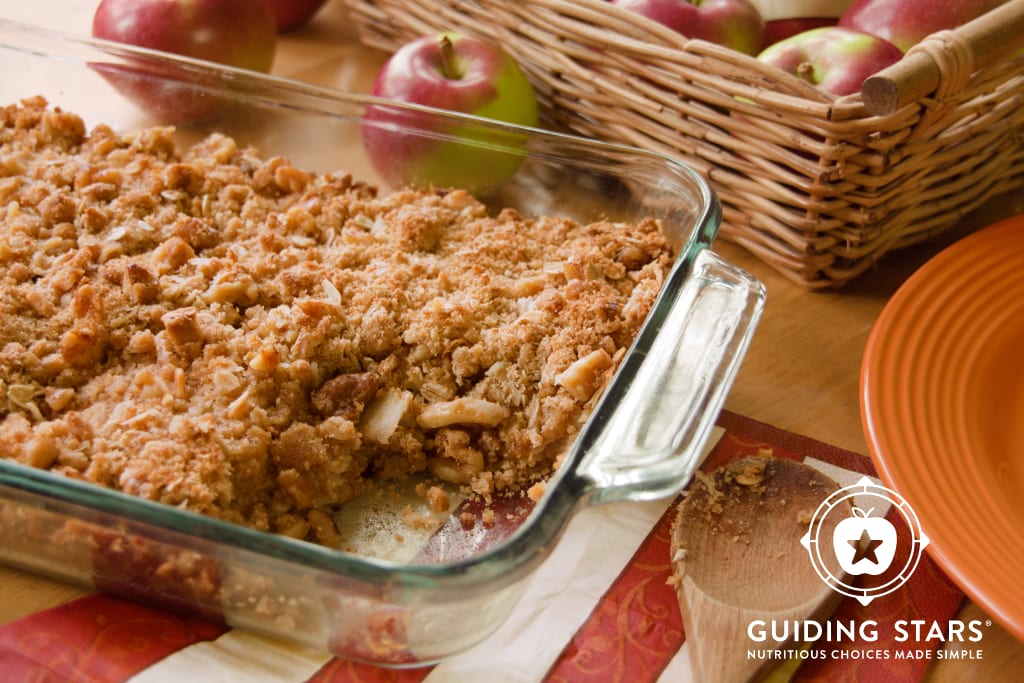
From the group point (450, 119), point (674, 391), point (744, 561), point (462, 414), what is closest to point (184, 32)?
point (450, 119)

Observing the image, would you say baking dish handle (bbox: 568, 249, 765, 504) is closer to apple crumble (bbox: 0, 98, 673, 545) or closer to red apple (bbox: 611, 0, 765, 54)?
apple crumble (bbox: 0, 98, 673, 545)

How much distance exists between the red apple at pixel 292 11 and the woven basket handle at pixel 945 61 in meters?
1.15

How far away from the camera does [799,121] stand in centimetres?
123

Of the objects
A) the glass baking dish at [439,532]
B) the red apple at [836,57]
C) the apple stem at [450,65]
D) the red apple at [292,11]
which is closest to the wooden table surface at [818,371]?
the glass baking dish at [439,532]

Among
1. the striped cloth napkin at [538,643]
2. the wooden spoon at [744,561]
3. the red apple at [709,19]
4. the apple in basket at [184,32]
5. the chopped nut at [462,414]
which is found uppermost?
the red apple at [709,19]

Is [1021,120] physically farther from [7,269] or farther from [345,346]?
[7,269]

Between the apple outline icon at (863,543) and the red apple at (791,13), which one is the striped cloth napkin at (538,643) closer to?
the apple outline icon at (863,543)

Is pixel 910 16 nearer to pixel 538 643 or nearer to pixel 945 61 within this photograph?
pixel 945 61

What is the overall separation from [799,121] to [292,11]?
42.2 inches

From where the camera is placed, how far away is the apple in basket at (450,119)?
4.40 ft

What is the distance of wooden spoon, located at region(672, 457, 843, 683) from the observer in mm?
935

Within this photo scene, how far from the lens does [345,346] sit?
1087mm

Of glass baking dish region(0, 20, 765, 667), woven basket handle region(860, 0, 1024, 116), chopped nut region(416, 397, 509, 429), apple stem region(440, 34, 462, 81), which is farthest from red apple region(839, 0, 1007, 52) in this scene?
chopped nut region(416, 397, 509, 429)

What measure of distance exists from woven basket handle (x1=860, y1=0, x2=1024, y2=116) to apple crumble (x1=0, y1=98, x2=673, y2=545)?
0.98 feet
